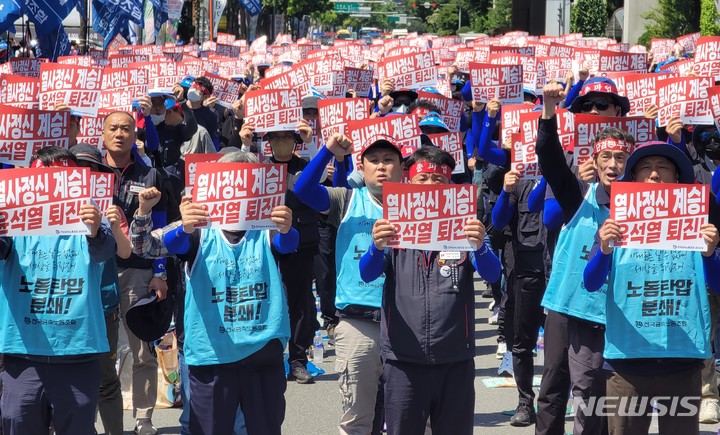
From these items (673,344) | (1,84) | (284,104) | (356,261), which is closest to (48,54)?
(1,84)

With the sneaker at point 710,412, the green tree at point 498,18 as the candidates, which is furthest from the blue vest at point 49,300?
the green tree at point 498,18

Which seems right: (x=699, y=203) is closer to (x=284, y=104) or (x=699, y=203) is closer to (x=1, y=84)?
(x=284, y=104)

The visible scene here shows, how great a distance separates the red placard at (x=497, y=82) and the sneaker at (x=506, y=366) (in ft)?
11.2

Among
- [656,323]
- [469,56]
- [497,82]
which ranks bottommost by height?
[656,323]

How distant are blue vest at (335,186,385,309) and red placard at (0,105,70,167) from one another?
123 inches

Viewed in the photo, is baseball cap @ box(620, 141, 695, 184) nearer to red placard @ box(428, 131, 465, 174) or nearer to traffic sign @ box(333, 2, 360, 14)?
red placard @ box(428, 131, 465, 174)

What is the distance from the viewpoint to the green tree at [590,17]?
189 ft

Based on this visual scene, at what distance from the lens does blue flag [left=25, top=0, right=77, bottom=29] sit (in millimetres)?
20828

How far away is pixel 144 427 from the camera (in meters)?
8.27

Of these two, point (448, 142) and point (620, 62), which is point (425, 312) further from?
point (620, 62)

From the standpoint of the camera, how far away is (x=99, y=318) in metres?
6.31

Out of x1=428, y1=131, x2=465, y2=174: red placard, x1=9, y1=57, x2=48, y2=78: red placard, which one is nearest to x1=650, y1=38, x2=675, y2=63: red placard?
x1=9, y1=57, x2=48, y2=78: red placard

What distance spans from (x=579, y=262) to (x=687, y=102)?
3.72 m

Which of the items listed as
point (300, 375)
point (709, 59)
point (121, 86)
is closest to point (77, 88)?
point (121, 86)
